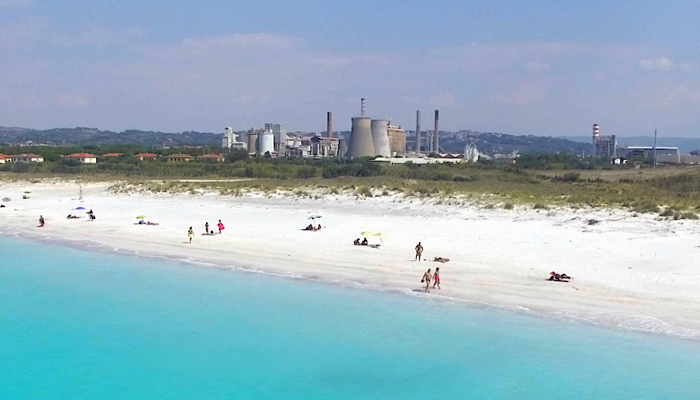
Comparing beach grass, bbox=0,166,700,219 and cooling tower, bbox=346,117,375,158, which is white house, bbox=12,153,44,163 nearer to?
cooling tower, bbox=346,117,375,158


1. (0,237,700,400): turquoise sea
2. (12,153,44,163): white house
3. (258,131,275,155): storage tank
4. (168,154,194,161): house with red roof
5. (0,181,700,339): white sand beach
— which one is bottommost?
(0,237,700,400): turquoise sea

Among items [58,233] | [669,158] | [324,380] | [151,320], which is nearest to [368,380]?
[324,380]

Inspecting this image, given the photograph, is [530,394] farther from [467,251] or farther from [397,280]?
[467,251]

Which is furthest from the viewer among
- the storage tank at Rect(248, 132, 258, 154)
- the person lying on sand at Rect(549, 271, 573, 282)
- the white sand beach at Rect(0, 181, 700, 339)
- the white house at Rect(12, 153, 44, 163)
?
the storage tank at Rect(248, 132, 258, 154)

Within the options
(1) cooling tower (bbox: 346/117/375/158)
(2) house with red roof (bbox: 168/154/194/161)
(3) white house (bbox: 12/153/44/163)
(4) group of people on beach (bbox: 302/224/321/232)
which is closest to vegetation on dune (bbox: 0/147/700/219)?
(3) white house (bbox: 12/153/44/163)

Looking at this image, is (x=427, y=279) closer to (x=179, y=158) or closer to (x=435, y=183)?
(x=435, y=183)

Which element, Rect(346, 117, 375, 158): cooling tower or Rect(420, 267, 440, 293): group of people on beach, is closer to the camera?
Rect(420, 267, 440, 293): group of people on beach
